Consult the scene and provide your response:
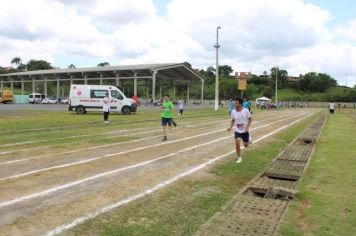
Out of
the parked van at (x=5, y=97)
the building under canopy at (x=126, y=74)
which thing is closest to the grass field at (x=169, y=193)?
the building under canopy at (x=126, y=74)

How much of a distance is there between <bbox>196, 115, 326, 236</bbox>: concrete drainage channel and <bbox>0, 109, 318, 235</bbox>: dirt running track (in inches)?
63.8

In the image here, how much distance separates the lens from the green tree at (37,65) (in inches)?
5264

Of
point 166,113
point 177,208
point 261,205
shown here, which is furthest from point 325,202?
point 166,113

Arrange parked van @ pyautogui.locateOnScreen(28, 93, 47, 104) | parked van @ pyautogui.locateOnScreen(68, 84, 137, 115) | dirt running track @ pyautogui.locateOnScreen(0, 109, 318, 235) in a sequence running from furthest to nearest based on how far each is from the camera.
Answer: parked van @ pyautogui.locateOnScreen(28, 93, 47, 104)
parked van @ pyautogui.locateOnScreen(68, 84, 137, 115)
dirt running track @ pyautogui.locateOnScreen(0, 109, 318, 235)

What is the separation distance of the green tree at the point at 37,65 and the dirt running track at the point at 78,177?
423ft

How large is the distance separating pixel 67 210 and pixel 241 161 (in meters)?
5.42

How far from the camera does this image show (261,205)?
6203 mm

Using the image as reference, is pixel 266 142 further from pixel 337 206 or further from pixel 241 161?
pixel 337 206

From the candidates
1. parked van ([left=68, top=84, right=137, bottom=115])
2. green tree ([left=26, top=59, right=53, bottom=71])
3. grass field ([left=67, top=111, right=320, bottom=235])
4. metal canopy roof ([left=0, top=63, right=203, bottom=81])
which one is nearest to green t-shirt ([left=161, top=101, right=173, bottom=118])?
grass field ([left=67, top=111, right=320, bottom=235])

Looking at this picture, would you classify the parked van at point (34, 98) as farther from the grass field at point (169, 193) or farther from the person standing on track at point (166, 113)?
the grass field at point (169, 193)

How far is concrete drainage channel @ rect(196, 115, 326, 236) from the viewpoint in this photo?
199 inches

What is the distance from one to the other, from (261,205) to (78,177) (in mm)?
3525

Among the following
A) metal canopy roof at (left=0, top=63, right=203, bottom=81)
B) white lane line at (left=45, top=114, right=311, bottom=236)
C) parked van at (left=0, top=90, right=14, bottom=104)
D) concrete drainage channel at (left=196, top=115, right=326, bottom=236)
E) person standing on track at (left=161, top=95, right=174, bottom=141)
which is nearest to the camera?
white lane line at (left=45, top=114, right=311, bottom=236)

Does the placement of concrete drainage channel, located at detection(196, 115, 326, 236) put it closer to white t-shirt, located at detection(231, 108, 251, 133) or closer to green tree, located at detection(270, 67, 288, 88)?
white t-shirt, located at detection(231, 108, 251, 133)
